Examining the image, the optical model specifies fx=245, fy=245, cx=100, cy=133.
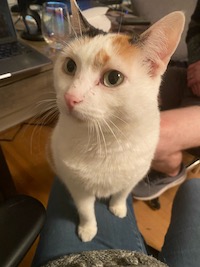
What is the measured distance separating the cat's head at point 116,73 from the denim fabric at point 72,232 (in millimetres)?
370

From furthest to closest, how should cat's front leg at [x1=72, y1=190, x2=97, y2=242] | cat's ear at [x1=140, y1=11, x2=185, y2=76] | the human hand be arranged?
the human hand < cat's front leg at [x1=72, y1=190, x2=97, y2=242] < cat's ear at [x1=140, y1=11, x2=185, y2=76]

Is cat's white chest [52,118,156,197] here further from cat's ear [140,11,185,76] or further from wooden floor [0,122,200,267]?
wooden floor [0,122,200,267]

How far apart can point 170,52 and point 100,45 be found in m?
0.14

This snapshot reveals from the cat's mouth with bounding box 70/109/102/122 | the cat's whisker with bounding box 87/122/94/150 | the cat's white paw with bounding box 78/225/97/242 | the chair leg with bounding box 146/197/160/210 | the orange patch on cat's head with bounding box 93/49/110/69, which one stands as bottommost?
the chair leg with bounding box 146/197/160/210

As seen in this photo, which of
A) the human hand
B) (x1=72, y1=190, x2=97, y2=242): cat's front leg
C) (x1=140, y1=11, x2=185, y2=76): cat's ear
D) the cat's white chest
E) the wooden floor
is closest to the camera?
(x1=140, y1=11, x2=185, y2=76): cat's ear

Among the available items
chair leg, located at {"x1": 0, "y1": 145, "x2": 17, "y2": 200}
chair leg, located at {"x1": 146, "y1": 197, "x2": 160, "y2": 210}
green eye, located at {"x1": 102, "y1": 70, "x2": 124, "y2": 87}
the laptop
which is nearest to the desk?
the laptop

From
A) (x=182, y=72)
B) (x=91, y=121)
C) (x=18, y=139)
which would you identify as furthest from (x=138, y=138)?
(x=18, y=139)

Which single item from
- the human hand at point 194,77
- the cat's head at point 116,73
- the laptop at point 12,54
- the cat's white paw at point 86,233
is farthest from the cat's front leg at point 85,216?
the human hand at point 194,77

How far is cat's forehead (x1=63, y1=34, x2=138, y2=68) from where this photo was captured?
0.48 metres

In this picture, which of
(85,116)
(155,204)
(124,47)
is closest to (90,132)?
(85,116)

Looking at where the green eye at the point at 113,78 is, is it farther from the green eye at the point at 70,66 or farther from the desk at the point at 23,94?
the desk at the point at 23,94

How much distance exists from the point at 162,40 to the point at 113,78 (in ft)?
0.39

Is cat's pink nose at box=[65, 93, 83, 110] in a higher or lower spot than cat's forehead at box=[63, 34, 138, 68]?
lower

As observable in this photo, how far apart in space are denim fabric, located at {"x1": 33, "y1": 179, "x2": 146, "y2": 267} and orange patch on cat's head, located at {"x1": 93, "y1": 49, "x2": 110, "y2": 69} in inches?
18.5
